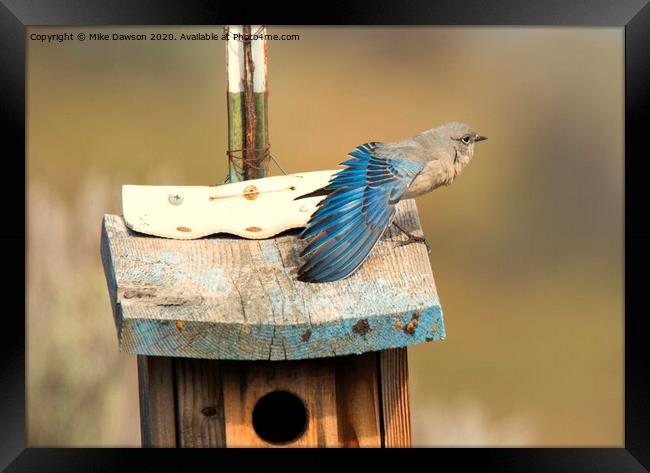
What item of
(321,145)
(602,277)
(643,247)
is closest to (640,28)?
(643,247)

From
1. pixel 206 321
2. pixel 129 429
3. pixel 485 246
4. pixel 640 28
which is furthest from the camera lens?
pixel 485 246

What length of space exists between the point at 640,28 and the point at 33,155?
287cm

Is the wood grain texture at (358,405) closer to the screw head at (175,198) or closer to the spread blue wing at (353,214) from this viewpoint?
the spread blue wing at (353,214)

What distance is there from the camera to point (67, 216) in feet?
23.0

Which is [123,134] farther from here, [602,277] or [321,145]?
[602,277]

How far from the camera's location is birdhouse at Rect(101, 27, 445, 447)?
4.87 m

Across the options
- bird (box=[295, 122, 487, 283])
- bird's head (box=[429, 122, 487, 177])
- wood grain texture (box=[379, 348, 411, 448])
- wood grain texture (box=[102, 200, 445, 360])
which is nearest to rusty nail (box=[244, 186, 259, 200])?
bird (box=[295, 122, 487, 283])

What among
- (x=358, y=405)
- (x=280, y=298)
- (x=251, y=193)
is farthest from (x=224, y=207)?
(x=358, y=405)

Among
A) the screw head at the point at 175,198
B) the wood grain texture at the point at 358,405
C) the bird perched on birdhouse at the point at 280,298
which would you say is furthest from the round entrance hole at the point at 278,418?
the screw head at the point at 175,198

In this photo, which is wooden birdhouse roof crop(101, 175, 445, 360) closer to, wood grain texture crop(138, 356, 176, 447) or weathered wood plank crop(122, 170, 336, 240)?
weathered wood plank crop(122, 170, 336, 240)

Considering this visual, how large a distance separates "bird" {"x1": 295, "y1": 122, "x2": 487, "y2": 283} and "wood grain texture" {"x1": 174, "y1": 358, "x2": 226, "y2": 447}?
1.43ft

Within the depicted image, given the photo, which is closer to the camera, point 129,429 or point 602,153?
point 129,429

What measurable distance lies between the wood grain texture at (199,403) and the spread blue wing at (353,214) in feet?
1.44

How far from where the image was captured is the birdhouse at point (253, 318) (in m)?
4.87
